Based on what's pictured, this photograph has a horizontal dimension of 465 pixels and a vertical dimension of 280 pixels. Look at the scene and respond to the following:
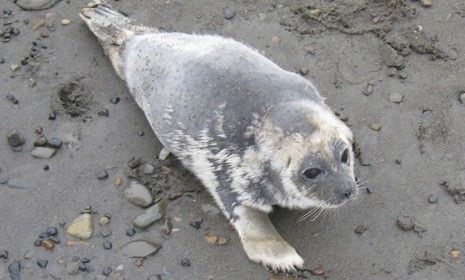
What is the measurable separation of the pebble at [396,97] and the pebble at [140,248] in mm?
2279

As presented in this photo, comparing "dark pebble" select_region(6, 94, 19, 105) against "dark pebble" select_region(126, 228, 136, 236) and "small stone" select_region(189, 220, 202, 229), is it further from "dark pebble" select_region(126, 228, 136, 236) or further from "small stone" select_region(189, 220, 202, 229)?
"small stone" select_region(189, 220, 202, 229)

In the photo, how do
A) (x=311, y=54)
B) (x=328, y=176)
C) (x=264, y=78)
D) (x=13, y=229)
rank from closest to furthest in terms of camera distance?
1. (x=328, y=176)
2. (x=264, y=78)
3. (x=13, y=229)
4. (x=311, y=54)

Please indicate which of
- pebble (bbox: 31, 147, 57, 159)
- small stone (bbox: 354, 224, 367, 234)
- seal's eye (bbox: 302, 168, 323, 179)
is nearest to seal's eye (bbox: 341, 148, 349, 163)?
seal's eye (bbox: 302, 168, 323, 179)

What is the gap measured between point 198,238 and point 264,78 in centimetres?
134

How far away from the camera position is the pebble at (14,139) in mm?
6043

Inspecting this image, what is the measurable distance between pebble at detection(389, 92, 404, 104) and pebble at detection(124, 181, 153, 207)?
2.16 meters

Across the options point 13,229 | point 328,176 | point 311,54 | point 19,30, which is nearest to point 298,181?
point 328,176

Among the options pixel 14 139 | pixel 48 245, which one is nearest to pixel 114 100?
pixel 14 139

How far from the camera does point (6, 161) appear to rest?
5996mm

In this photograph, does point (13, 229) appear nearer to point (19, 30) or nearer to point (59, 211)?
point (59, 211)

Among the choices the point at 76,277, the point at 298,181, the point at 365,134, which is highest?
the point at 298,181

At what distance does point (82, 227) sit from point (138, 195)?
50cm

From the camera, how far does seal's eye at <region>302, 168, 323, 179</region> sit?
4.73m

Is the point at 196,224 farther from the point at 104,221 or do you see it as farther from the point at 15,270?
the point at 15,270
